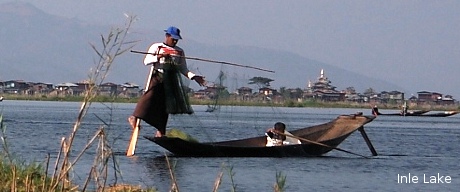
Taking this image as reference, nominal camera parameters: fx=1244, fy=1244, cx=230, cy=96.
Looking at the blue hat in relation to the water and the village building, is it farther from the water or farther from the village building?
the village building

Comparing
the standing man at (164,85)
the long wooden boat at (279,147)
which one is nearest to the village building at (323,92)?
the long wooden boat at (279,147)

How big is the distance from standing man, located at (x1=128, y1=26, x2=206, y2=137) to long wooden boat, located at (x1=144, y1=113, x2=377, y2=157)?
0.60 m

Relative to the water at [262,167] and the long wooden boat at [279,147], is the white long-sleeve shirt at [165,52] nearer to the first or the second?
the water at [262,167]

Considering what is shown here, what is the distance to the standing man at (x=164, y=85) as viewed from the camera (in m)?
18.0

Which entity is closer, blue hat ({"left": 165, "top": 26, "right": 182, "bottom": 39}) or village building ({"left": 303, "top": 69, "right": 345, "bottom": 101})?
blue hat ({"left": 165, "top": 26, "right": 182, "bottom": 39})

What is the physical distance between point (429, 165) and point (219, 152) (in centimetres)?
372

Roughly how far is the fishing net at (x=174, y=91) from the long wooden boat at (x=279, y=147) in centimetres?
61

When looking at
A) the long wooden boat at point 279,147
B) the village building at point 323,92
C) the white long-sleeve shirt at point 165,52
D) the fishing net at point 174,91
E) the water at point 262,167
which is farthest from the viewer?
the village building at point 323,92

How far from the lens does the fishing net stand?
60.1 feet

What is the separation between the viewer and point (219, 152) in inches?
820

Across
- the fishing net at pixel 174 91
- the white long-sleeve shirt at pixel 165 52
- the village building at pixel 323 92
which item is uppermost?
the village building at pixel 323 92

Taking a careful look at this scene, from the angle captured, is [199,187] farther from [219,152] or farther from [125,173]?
[219,152]

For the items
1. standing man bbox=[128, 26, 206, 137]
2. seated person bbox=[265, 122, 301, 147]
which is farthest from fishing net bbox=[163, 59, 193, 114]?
seated person bbox=[265, 122, 301, 147]

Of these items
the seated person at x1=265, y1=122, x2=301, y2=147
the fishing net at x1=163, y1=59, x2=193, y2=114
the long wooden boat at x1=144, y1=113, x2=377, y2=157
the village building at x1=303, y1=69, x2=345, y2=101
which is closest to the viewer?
the fishing net at x1=163, y1=59, x2=193, y2=114
